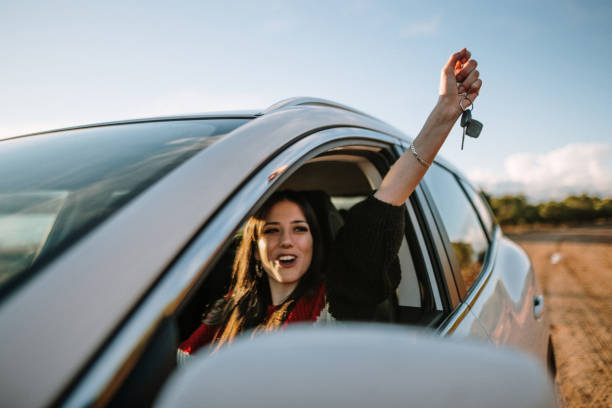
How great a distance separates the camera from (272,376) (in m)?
0.42

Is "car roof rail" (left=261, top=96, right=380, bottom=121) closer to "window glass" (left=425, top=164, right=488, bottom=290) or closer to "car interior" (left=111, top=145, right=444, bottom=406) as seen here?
"car interior" (left=111, top=145, right=444, bottom=406)

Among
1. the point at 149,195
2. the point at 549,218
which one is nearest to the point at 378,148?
the point at 149,195

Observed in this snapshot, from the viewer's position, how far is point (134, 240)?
0.64 m

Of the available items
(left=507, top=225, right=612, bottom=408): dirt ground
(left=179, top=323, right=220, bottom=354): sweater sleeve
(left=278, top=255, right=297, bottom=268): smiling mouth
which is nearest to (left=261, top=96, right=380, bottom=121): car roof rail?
(left=278, top=255, right=297, bottom=268): smiling mouth

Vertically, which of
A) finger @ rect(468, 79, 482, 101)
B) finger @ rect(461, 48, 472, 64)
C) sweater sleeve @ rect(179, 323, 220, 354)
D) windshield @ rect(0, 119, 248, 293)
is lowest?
sweater sleeve @ rect(179, 323, 220, 354)

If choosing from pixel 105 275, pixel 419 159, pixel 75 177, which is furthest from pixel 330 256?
pixel 105 275

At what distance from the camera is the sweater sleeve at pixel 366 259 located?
4.90ft

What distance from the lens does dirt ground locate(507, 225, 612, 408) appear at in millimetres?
3531

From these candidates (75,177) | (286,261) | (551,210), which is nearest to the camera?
(75,177)

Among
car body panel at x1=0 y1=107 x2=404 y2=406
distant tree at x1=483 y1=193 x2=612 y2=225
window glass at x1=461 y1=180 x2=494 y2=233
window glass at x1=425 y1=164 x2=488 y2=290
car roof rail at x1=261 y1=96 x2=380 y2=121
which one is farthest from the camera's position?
distant tree at x1=483 y1=193 x2=612 y2=225

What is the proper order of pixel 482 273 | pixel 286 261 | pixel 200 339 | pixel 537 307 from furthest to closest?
1. pixel 537 307
2. pixel 482 273
3. pixel 286 261
4. pixel 200 339

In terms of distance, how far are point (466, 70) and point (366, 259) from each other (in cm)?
85

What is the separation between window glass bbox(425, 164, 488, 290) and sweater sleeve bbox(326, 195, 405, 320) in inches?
17.7

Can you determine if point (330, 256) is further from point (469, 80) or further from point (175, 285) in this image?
point (175, 285)
